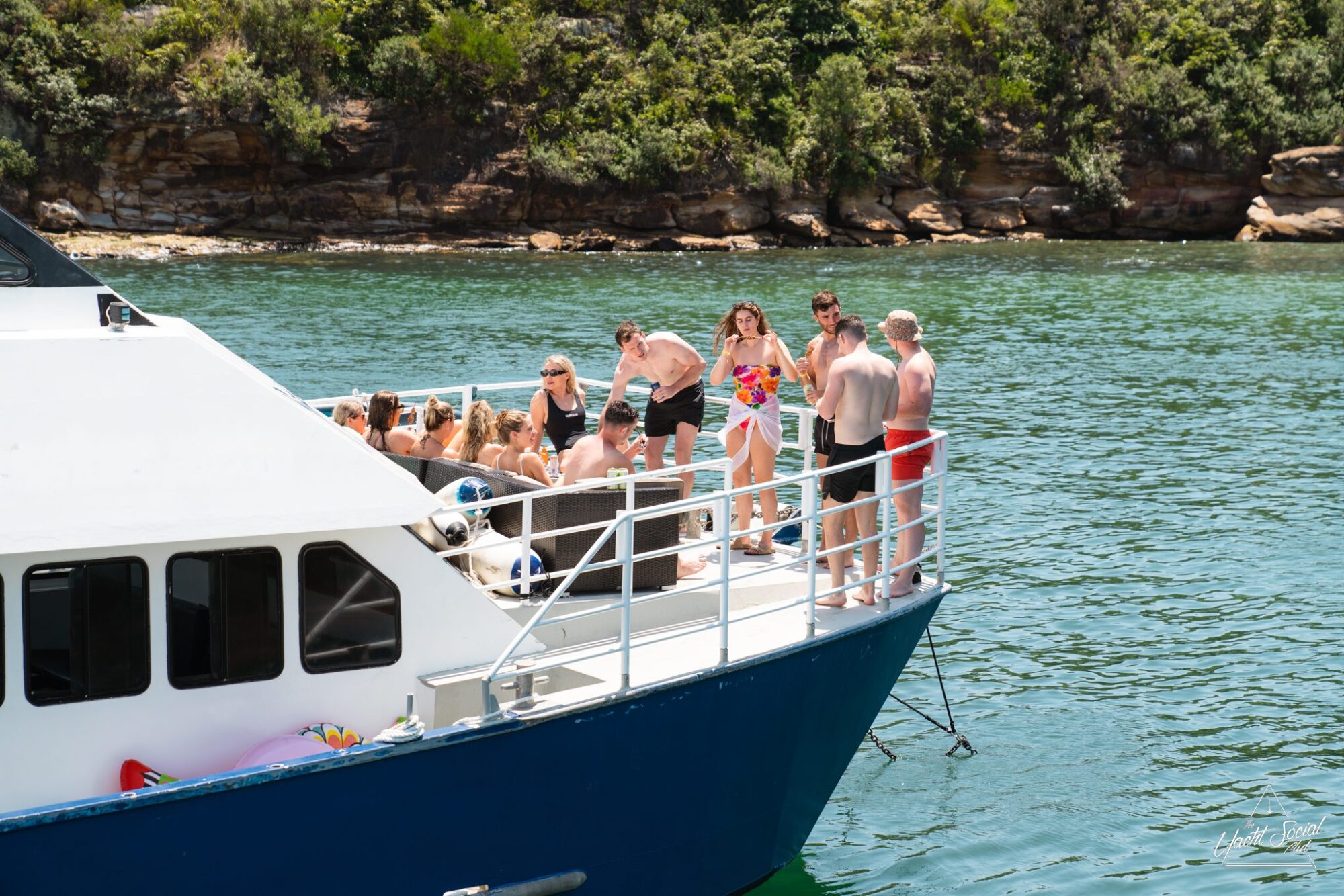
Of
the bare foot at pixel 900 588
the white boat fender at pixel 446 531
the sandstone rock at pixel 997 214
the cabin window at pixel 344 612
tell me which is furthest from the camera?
the sandstone rock at pixel 997 214

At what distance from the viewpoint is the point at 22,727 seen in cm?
540

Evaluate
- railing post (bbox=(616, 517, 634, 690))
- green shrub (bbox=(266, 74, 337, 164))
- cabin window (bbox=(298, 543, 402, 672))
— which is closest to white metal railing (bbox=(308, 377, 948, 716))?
railing post (bbox=(616, 517, 634, 690))

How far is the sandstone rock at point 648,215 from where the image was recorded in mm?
53875

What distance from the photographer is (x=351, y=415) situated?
911cm

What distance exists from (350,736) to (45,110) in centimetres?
5153

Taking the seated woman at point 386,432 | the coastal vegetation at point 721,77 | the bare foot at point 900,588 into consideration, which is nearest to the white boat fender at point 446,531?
the bare foot at point 900,588

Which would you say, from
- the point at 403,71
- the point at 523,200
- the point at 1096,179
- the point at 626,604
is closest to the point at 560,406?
the point at 626,604

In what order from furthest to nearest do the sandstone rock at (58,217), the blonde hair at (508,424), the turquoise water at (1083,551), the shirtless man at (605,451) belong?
the sandstone rock at (58,217)
the turquoise water at (1083,551)
the blonde hair at (508,424)
the shirtless man at (605,451)

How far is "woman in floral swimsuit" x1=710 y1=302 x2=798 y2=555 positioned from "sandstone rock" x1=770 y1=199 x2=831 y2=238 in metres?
45.9

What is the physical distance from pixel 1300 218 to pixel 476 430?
5236 centimetres

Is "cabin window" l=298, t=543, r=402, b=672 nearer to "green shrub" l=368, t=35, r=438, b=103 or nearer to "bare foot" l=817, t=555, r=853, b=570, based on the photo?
"bare foot" l=817, t=555, r=853, b=570

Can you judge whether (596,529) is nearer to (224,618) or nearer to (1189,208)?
(224,618)

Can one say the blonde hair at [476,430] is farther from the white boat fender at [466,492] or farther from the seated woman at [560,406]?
the white boat fender at [466,492]

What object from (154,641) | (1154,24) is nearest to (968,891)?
(154,641)
